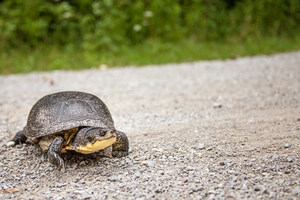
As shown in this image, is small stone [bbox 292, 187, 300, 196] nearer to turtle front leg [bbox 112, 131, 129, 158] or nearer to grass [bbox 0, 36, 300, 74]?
turtle front leg [bbox 112, 131, 129, 158]

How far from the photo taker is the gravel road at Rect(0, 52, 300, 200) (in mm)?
2404

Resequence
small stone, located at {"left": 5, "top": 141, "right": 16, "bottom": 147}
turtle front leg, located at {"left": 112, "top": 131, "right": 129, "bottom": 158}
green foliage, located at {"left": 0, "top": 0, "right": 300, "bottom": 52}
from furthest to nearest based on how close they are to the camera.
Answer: green foliage, located at {"left": 0, "top": 0, "right": 300, "bottom": 52}, small stone, located at {"left": 5, "top": 141, "right": 16, "bottom": 147}, turtle front leg, located at {"left": 112, "top": 131, "right": 129, "bottom": 158}

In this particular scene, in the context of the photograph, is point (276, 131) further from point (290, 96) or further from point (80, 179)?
point (80, 179)

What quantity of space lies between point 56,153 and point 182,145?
117 cm

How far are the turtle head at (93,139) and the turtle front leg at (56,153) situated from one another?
6.3 inches

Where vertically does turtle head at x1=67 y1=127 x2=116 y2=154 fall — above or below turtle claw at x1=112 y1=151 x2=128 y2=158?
above

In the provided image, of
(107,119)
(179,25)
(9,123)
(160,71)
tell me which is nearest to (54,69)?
(160,71)

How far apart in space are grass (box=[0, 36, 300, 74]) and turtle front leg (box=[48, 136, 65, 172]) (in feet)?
15.5

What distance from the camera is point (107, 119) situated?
2.88 metres

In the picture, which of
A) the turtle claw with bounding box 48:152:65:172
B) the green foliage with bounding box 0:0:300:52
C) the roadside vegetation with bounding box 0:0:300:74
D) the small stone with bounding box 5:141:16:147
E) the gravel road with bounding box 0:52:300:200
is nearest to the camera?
the gravel road with bounding box 0:52:300:200

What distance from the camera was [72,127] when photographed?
262 cm

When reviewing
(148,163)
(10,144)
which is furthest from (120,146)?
(10,144)

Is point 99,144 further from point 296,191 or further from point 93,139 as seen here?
point 296,191

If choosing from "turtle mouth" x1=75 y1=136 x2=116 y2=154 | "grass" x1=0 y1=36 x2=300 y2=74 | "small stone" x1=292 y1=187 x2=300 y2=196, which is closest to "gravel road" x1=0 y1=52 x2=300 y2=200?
"small stone" x1=292 y1=187 x2=300 y2=196
